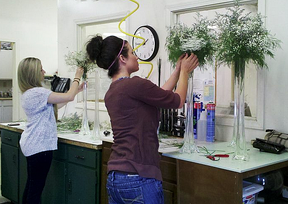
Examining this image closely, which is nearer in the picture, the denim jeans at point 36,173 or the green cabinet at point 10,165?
the denim jeans at point 36,173

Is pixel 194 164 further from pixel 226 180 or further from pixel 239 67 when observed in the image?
pixel 239 67

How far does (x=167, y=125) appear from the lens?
118 inches

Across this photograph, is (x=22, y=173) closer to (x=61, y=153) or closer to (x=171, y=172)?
(x=61, y=153)

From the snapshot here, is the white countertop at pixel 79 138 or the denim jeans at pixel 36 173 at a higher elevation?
the white countertop at pixel 79 138

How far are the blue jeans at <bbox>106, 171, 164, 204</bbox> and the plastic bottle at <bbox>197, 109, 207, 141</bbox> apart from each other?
1.15m

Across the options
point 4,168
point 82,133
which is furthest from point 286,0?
point 4,168

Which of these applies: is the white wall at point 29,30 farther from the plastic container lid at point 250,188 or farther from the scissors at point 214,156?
the plastic container lid at point 250,188

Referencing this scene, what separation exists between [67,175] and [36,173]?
30cm

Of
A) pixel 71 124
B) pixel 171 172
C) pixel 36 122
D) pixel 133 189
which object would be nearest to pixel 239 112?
pixel 171 172

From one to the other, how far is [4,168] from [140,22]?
Answer: 7.32ft

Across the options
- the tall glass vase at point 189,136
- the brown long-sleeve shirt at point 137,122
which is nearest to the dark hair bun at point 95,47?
the brown long-sleeve shirt at point 137,122

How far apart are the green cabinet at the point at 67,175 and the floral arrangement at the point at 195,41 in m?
1.09

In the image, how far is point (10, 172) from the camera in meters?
3.79

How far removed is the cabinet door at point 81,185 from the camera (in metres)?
2.77
